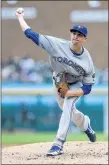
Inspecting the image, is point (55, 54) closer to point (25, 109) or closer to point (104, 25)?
point (25, 109)

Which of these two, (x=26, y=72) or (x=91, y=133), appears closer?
(x=91, y=133)

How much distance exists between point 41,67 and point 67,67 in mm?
8555

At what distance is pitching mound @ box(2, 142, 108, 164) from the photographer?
5.11m

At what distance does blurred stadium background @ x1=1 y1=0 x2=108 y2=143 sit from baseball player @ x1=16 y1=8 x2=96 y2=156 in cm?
647

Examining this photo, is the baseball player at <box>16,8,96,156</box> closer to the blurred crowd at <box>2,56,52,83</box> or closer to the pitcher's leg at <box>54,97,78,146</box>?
the pitcher's leg at <box>54,97,78,146</box>

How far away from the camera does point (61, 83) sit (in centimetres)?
550

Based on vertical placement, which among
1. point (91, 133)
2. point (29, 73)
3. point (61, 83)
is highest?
point (29, 73)

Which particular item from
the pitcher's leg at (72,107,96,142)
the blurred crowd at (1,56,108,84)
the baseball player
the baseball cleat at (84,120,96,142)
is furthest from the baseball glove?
the blurred crowd at (1,56,108,84)

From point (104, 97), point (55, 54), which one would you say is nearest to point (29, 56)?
point (104, 97)

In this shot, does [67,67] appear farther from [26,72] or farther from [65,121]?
[26,72]

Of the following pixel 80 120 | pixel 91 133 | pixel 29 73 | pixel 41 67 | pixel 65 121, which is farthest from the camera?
pixel 41 67

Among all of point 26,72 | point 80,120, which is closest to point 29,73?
point 26,72

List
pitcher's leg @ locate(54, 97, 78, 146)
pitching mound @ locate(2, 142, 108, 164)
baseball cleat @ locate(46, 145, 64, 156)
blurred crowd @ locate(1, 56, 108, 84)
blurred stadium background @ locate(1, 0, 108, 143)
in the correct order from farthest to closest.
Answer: blurred crowd @ locate(1, 56, 108, 84)
blurred stadium background @ locate(1, 0, 108, 143)
pitcher's leg @ locate(54, 97, 78, 146)
baseball cleat @ locate(46, 145, 64, 156)
pitching mound @ locate(2, 142, 108, 164)

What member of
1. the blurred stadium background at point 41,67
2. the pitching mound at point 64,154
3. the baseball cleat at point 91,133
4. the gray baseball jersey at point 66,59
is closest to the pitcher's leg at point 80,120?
the baseball cleat at point 91,133
